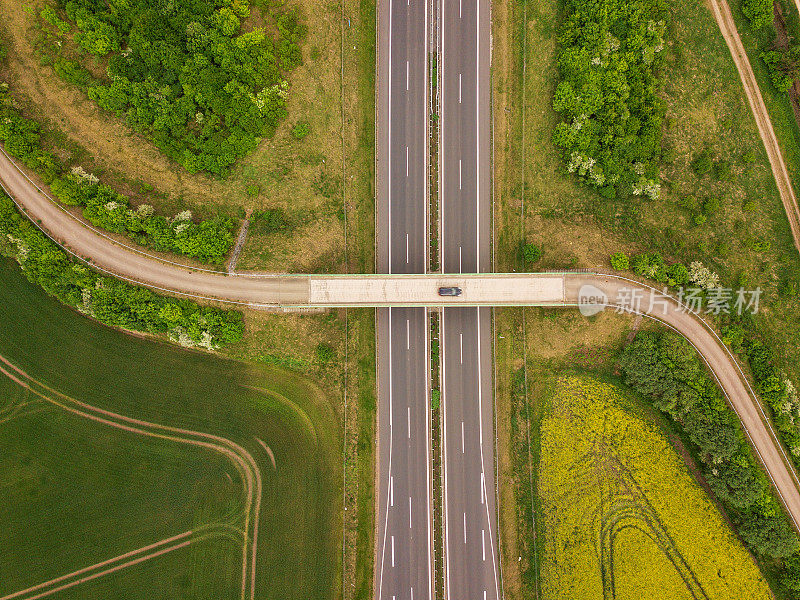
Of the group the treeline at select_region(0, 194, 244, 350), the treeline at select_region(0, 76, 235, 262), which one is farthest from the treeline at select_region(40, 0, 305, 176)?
the treeline at select_region(0, 194, 244, 350)

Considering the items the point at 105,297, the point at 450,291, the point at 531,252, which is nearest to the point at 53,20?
the point at 105,297

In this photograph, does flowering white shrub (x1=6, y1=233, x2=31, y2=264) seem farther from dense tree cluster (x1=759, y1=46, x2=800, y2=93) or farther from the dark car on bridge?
dense tree cluster (x1=759, y1=46, x2=800, y2=93)

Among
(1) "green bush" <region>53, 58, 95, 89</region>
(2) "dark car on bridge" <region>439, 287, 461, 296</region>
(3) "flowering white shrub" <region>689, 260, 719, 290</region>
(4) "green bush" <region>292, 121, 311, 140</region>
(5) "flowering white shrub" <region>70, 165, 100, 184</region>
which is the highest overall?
(1) "green bush" <region>53, 58, 95, 89</region>

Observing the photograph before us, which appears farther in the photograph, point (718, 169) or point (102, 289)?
point (718, 169)

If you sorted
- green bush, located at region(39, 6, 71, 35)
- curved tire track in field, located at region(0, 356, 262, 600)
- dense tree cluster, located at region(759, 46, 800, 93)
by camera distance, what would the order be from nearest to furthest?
green bush, located at region(39, 6, 71, 35), curved tire track in field, located at region(0, 356, 262, 600), dense tree cluster, located at region(759, 46, 800, 93)

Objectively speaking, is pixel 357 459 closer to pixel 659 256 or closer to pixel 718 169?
pixel 659 256

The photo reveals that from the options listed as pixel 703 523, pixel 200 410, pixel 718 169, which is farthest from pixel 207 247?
pixel 703 523
